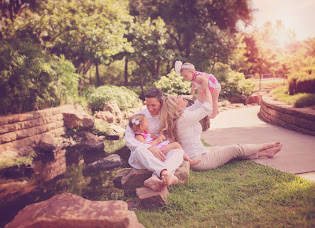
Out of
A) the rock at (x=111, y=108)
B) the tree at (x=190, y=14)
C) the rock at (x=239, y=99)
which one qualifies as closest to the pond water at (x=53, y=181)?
the rock at (x=111, y=108)

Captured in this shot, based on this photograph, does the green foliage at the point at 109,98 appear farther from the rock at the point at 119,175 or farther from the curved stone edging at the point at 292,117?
the rock at the point at 119,175

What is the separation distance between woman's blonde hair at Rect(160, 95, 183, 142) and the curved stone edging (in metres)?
4.00

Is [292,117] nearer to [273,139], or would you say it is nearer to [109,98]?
[273,139]

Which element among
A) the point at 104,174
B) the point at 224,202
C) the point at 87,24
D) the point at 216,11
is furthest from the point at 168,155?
the point at 216,11

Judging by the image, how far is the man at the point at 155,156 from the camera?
3.07 meters

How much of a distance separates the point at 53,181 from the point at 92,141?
103 inches

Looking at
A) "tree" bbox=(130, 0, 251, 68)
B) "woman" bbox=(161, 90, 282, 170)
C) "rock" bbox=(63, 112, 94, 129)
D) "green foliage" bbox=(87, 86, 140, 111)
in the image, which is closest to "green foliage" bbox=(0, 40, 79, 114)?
"rock" bbox=(63, 112, 94, 129)

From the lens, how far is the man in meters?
3.07

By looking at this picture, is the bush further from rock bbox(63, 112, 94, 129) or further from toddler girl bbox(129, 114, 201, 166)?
rock bbox(63, 112, 94, 129)

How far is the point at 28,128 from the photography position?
7.06m

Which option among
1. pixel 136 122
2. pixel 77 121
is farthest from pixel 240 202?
pixel 77 121

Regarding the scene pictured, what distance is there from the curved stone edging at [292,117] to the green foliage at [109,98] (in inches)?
235

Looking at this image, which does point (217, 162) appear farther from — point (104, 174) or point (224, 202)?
point (104, 174)

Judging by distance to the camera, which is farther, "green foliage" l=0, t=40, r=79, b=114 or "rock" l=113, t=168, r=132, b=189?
"green foliage" l=0, t=40, r=79, b=114
